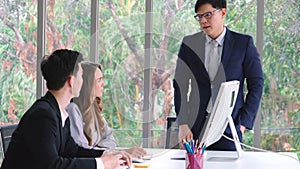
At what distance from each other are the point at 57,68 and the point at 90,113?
0.96 metres

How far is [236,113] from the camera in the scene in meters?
3.37

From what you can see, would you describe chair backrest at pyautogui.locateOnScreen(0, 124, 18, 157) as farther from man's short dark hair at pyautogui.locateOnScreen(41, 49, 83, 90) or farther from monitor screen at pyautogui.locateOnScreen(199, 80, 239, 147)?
monitor screen at pyautogui.locateOnScreen(199, 80, 239, 147)

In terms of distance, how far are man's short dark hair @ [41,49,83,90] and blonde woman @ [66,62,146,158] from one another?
734 millimetres

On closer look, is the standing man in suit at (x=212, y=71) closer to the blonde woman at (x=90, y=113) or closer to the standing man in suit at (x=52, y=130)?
the blonde woman at (x=90, y=113)

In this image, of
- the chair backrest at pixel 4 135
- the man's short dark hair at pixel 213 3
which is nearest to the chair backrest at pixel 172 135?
the man's short dark hair at pixel 213 3

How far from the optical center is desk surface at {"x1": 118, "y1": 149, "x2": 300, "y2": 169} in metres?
2.70

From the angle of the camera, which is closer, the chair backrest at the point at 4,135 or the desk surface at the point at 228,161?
the desk surface at the point at 228,161

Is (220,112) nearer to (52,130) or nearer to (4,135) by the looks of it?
(52,130)

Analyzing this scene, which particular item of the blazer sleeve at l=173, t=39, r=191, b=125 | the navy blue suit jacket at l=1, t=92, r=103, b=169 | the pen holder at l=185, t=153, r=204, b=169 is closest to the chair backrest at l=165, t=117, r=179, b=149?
the blazer sleeve at l=173, t=39, r=191, b=125

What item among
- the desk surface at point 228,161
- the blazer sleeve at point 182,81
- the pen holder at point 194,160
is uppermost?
the blazer sleeve at point 182,81

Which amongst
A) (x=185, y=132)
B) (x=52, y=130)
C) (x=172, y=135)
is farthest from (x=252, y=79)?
(x=52, y=130)

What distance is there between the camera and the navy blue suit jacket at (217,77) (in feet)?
11.1

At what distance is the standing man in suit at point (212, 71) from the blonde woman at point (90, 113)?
0.44 metres

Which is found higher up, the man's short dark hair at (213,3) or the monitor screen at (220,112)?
the man's short dark hair at (213,3)
